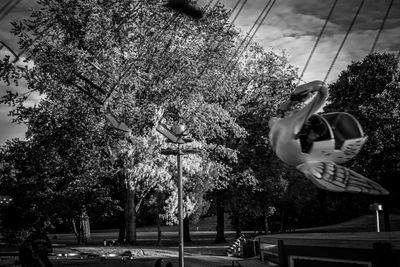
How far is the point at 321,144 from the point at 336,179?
44 cm

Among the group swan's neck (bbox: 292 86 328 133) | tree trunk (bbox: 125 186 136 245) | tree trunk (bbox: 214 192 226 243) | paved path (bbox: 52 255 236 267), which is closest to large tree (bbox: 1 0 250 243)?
tree trunk (bbox: 125 186 136 245)

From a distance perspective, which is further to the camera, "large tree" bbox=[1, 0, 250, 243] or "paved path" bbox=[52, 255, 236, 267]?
"large tree" bbox=[1, 0, 250, 243]

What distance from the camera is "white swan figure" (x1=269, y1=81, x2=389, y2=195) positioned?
500cm

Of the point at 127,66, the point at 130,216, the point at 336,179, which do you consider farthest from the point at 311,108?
the point at 130,216

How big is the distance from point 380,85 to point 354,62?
210 inches

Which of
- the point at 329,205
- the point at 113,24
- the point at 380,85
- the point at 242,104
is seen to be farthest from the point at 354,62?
the point at 113,24

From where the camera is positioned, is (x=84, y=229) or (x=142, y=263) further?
(x=84, y=229)

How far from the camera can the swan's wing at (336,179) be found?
488 cm

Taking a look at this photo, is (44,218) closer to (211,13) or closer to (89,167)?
(89,167)

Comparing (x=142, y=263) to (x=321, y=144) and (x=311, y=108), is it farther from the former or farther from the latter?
(x=311, y=108)

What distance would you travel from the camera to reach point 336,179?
503 centimetres

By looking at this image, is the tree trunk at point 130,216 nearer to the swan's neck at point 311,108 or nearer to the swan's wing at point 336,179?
the swan's neck at point 311,108

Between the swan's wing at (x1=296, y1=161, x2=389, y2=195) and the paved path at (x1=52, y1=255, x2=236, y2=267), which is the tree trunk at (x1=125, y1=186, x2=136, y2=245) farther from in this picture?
the swan's wing at (x1=296, y1=161, x2=389, y2=195)

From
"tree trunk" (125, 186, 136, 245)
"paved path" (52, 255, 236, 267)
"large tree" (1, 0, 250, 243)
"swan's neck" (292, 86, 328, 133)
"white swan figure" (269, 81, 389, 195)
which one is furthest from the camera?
"tree trunk" (125, 186, 136, 245)
